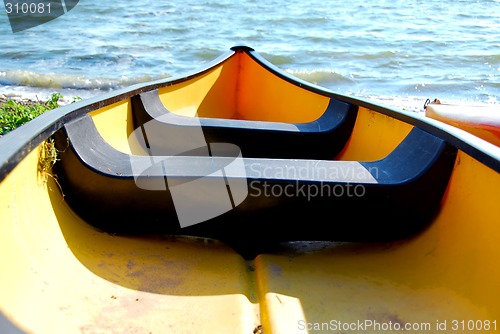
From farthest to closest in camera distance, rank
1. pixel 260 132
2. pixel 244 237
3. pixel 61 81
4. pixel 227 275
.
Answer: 1. pixel 61 81
2. pixel 260 132
3. pixel 244 237
4. pixel 227 275

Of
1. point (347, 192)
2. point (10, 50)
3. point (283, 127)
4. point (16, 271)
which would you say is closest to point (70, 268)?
point (16, 271)

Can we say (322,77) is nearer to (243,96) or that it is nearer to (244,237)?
(243,96)

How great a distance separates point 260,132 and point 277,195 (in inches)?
32.0

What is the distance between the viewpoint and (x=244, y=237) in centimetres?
178

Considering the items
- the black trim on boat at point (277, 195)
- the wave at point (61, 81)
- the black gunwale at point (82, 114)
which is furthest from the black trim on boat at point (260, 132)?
the wave at point (61, 81)

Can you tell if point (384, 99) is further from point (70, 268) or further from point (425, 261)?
point (70, 268)

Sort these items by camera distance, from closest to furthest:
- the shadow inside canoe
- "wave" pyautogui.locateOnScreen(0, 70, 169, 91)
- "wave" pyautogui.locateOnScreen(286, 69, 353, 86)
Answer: the shadow inside canoe, "wave" pyautogui.locateOnScreen(0, 70, 169, 91), "wave" pyautogui.locateOnScreen(286, 69, 353, 86)

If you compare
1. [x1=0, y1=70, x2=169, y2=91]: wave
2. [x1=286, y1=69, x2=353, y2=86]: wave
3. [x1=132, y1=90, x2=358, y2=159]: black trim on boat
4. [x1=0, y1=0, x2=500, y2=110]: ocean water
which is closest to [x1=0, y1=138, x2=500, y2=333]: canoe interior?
[x1=132, y1=90, x2=358, y2=159]: black trim on boat

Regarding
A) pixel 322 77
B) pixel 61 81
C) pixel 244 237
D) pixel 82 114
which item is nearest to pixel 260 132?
pixel 244 237

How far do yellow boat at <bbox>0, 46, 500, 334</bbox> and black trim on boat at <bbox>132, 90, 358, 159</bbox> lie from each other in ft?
1.73

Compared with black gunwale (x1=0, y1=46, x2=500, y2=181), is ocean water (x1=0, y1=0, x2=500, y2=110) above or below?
above

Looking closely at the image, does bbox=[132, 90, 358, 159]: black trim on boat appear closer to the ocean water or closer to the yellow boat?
the yellow boat

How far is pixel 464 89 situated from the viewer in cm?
718

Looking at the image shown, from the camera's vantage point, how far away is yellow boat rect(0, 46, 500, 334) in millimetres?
1335
